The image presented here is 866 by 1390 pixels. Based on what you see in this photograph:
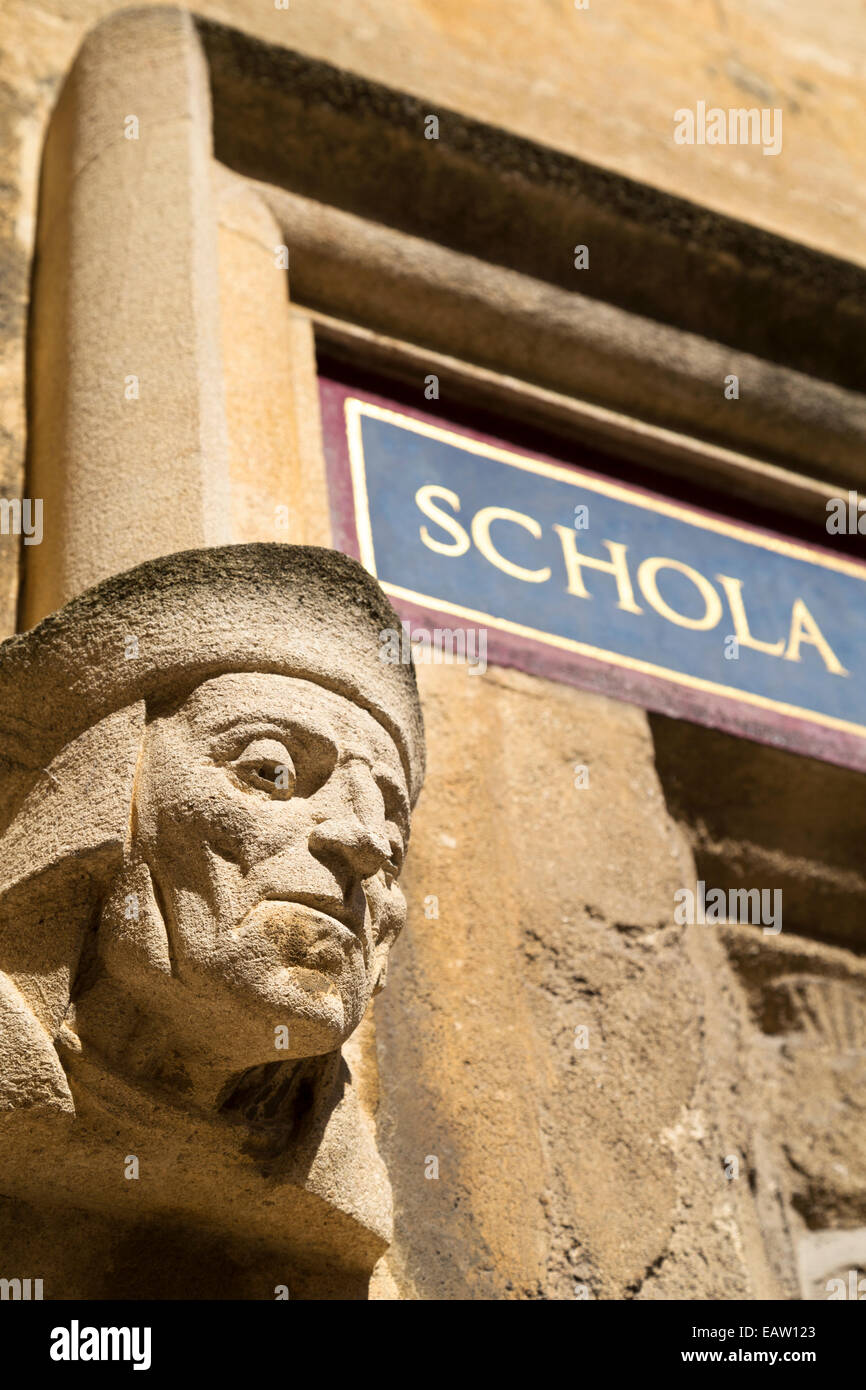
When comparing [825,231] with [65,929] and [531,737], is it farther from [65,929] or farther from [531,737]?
[65,929]

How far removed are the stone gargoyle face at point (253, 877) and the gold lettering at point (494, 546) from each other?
4.48 ft

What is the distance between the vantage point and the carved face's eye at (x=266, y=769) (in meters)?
1.73

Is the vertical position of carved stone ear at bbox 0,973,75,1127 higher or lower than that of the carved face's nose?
lower

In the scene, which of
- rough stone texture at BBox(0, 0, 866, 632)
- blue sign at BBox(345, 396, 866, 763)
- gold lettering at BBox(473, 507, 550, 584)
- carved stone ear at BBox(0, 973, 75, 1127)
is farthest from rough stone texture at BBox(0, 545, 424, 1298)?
rough stone texture at BBox(0, 0, 866, 632)

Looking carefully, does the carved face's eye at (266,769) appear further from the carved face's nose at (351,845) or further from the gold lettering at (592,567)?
the gold lettering at (592,567)

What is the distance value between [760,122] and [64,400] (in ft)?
7.72

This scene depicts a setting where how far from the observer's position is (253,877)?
5.48 ft

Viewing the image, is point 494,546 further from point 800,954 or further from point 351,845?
point 351,845

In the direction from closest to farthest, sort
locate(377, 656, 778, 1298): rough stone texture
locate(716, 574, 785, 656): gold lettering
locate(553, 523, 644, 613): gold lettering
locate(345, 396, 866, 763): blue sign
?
locate(377, 656, 778, 1298): rough stone texture < locate(345, 396, 866, 763): blue sign < locate(553, 523, 644, 613): gold lettering < locate(716, 574, 785, 656): gold lettering

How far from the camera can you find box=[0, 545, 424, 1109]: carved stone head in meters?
1.67

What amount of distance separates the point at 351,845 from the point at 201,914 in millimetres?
156

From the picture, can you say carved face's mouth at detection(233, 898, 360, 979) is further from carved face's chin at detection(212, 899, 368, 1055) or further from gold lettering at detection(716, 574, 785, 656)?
gold lettering at detection(716, 574, 785, 656)

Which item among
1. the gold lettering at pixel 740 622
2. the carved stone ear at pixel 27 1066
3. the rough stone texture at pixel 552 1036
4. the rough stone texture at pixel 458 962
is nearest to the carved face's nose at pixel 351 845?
the rough stone texture at pixel 458 962

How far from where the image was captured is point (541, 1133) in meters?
2.35
